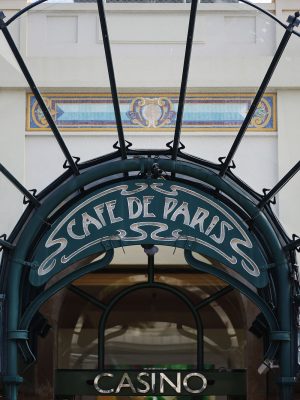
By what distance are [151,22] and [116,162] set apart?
106 inches

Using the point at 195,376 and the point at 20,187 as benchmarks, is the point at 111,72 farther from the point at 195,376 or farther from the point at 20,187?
the point at 195,376

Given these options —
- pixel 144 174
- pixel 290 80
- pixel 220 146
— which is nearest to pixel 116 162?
pixel 144 174

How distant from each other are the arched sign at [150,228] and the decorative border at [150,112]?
1945 millimetres

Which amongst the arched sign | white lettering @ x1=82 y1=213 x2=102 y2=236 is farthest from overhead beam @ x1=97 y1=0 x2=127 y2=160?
white lettering @ x1=82 y1=213 x2=102 y2=236

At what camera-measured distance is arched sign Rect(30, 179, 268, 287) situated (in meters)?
10.4

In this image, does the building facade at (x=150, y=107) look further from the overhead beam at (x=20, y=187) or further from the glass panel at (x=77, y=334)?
the overhead beam at (x=20, y=187)

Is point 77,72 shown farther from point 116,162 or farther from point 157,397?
point 157,397

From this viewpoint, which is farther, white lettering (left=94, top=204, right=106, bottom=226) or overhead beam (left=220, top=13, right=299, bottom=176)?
white lettering (left=94, top=204, right=106, bottom=226)

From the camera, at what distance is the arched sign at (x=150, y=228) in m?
10.4

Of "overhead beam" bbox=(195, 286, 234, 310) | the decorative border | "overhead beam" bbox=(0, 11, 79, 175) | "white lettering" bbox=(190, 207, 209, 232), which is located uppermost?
the decorative border

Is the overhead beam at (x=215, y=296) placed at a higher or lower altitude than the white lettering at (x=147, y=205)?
lower

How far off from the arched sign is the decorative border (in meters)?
1.94

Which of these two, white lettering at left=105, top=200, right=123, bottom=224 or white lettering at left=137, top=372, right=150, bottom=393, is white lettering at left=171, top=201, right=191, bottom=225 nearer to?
white lettering at left=105, top=200, right=123, bottom=224

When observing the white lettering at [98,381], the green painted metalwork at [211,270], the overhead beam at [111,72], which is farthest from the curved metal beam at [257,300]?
the white lettering at [98,381]
